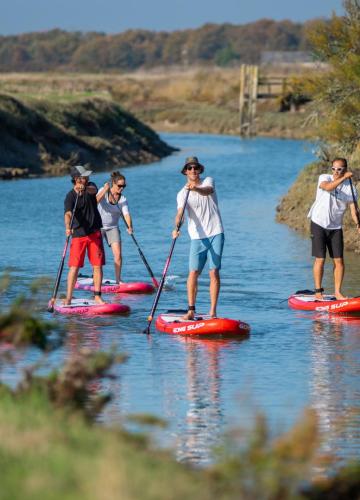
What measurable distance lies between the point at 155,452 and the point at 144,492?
1.29 meters

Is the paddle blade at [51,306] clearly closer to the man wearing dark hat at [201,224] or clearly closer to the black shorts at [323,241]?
the man wearing dark hat at [201,224]

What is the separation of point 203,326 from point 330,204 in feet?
9.05

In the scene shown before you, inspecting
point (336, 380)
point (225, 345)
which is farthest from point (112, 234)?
point (336, 380)

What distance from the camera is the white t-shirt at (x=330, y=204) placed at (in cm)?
1664

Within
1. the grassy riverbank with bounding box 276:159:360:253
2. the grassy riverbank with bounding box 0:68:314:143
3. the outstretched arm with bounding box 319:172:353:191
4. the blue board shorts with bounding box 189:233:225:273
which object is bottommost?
the grassy riverbank with bounding box 0:68:314:143

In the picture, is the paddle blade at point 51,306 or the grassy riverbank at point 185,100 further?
the grassy riverbank at point 185,100

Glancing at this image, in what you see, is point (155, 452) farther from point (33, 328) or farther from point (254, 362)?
point (254, 362)

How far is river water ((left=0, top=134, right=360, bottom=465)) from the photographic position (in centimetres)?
1085

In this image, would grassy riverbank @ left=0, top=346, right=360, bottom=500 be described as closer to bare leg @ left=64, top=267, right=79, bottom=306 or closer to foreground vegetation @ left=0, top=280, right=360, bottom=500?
foreground vegetation @ left=0, top=280, right=360, bottom=500

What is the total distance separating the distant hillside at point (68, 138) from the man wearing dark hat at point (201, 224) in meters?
25.5

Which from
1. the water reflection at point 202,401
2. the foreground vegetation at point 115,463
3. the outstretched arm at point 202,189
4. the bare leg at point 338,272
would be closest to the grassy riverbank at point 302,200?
the bare leg at point 338,272

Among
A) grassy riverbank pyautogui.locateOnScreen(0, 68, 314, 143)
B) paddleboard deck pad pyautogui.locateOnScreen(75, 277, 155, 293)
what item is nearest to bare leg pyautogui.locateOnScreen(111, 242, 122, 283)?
paddleboard deck pad pyautogui.locateOnScreen(75, 277, 155, 293)

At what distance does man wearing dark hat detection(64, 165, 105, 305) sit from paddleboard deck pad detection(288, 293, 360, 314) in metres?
2.45

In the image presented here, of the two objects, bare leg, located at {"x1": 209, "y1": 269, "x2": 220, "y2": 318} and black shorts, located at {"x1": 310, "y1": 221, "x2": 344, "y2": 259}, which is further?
black shorts, located at {"x1": 310, "y1": 221, "x2": 344, "y2": 259}
